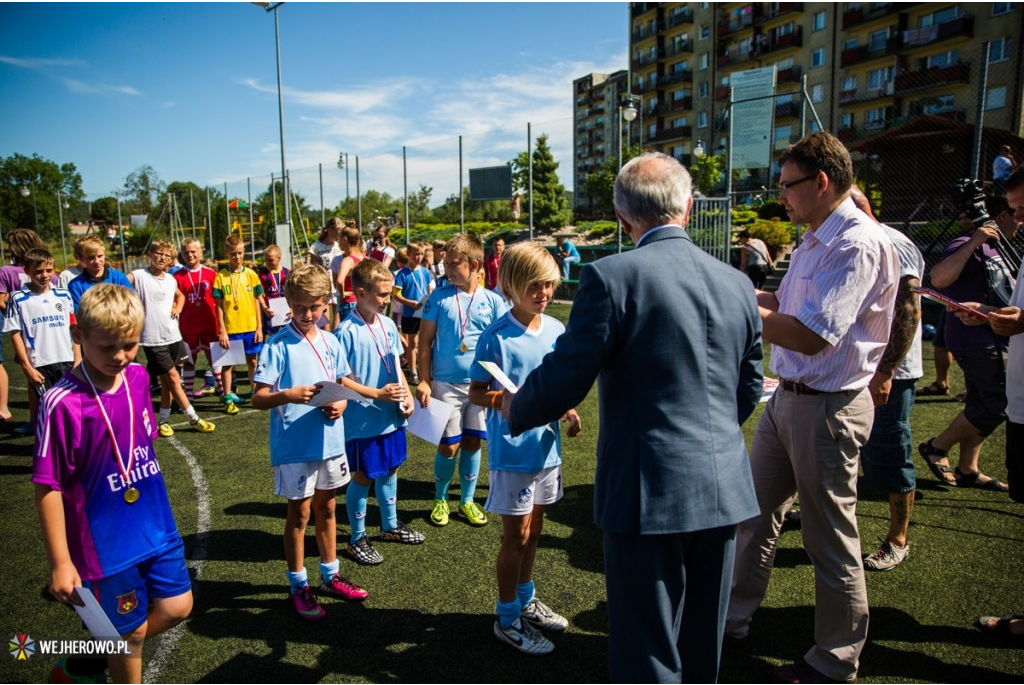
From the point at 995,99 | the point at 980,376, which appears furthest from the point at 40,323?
the point at 995,99

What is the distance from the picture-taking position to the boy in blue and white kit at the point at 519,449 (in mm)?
2945

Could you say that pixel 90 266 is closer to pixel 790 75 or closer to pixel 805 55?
pixel 790 75

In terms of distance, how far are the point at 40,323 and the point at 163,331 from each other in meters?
1.19

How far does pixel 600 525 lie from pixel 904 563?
9.86ft

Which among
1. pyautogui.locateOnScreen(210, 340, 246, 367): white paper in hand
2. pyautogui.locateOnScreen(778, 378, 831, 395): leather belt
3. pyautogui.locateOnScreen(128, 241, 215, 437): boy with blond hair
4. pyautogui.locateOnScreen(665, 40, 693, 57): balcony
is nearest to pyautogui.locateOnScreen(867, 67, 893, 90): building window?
pyautogui.locateOnScreen(665, 40, 693, 57): balcony

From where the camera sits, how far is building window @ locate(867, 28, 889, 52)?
128 ft

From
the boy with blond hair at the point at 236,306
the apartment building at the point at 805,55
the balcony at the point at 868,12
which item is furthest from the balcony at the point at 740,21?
the boy with blond hair at the point at 236,306

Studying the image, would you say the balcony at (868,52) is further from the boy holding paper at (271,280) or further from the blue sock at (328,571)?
the blue sock at (328,571)

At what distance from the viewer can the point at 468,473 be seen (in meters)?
4.62

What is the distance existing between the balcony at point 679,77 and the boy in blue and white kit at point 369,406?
56.8m

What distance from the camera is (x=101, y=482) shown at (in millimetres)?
2268

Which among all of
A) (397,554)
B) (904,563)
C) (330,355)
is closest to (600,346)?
(330,355)

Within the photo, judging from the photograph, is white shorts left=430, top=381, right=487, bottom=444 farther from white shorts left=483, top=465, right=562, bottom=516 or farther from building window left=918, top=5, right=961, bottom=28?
building window left=918, top=5, right=961, bottom=28

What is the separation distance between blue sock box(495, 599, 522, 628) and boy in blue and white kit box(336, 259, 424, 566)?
120 cm
